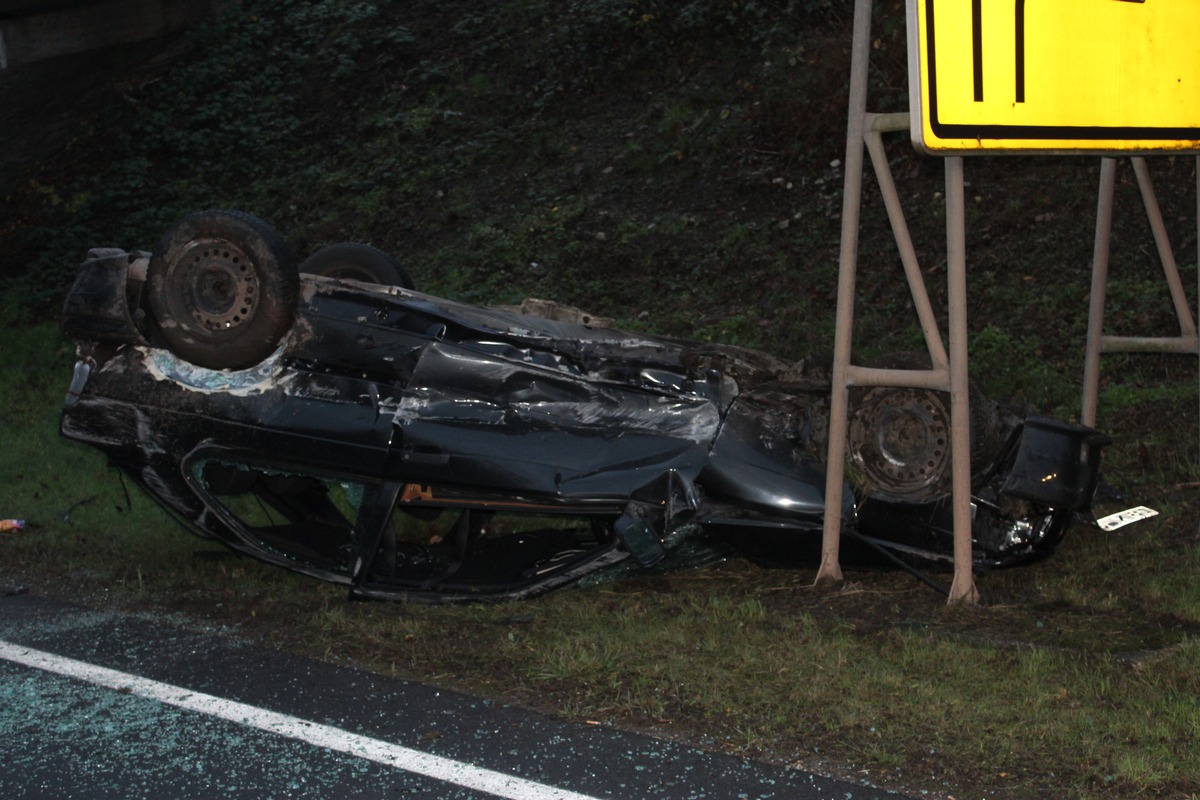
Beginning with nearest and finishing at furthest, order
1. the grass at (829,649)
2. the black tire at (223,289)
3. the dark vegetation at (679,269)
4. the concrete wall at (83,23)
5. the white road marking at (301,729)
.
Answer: the white road marking at (301,729) → the grass at (829,649) → the dark vegetation at (679,269) → the black tire at (223,289) → the concrete wall at (83,23)

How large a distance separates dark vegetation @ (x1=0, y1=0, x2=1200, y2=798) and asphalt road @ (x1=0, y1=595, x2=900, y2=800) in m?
0.20

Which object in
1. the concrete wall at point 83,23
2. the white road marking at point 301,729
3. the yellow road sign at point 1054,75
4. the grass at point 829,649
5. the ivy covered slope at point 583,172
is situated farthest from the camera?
the concrete wall at point 83,23

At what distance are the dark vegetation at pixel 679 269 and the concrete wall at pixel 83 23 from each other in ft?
1.15

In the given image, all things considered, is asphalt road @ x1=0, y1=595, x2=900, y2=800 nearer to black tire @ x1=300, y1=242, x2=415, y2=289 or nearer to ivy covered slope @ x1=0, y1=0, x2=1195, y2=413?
black tire @ x1=300, y1=242, x2=415, y2=289

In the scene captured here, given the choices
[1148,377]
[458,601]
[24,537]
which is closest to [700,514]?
[458,601]

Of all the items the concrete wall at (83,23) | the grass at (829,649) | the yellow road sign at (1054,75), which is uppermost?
the concrete wall at (83,23)

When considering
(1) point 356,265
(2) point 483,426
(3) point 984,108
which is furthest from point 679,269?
(3) point 984,108

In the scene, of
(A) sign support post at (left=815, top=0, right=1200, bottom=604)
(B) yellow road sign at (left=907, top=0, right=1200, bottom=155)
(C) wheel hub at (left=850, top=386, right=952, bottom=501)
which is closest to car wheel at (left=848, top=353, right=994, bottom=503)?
(C) wheel hub at (left=850, top=386, right=952, bottom=501)

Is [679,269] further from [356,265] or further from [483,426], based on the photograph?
[483,426]

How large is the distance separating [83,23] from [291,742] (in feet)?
52.3

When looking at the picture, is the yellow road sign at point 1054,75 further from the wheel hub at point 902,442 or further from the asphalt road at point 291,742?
the asphalt road at point 291,742

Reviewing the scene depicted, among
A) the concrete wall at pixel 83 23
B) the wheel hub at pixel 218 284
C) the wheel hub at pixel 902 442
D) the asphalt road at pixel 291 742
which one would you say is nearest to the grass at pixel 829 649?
the asphalt road at pixel 291 742

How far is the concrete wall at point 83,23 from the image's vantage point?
1738 centimetres

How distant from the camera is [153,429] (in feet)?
18.0
